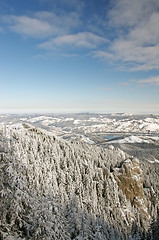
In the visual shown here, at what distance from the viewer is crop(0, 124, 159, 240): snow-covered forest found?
13.2 metres

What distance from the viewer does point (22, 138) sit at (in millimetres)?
48594

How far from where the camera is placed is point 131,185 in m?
66.6

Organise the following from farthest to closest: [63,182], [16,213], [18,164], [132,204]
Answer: [132,204] < [63,182] < [18,164] < [16,213]

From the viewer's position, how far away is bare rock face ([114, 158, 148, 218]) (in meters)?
65.5

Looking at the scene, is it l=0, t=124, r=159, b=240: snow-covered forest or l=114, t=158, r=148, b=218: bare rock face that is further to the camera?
l=114, t=158, r=148, b=218: bare rock face

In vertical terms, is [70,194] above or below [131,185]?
above

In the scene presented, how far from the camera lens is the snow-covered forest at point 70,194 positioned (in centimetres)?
1325

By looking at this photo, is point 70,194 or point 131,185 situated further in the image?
point 131,185

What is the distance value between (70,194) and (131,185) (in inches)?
1295

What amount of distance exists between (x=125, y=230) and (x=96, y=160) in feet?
89.1

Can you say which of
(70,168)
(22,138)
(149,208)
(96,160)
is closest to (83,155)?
(96,160)

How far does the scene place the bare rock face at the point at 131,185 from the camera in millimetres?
65500

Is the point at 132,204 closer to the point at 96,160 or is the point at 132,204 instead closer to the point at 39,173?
the point at 96,160

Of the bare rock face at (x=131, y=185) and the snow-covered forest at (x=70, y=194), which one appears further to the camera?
the bare rock face at (x=131, y=185)
